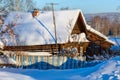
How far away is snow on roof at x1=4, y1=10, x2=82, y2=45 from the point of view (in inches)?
1130

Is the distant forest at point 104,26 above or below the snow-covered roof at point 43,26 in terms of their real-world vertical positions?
below

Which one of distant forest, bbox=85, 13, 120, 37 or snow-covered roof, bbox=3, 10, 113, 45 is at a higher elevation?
snow-covered roof, bbox=3, 10, 113, 45

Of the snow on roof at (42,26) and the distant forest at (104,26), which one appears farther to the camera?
the distant forest at (104,26)

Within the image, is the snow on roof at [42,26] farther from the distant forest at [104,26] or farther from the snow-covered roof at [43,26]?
the distant forest at [104,26]

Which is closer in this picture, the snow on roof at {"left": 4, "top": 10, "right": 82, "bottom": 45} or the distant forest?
the snow on roof at {"left": 4, "top": 10, "right": 82, "bottom": 45}

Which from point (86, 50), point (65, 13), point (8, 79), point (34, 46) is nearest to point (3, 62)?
point (8, 79)

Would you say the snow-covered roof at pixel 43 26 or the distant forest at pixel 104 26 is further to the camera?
the distant forest at pixel 104 26

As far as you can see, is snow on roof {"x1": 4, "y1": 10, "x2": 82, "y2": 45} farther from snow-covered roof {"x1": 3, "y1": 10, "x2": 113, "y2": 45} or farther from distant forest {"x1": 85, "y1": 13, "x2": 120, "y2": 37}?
distant forest {"x1": 85, "y1": 13, "x2": 120, "y2": 37}

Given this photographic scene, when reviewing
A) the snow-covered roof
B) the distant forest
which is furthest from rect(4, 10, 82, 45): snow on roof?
the distant forest

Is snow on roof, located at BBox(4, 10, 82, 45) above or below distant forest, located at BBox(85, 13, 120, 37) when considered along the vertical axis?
above

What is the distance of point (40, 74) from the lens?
11.8 metres

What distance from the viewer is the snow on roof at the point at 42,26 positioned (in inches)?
1130

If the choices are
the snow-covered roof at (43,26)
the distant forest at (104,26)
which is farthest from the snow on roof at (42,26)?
the distant forest at (104,26)

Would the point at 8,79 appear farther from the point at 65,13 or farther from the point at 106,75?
the point at 65,13
